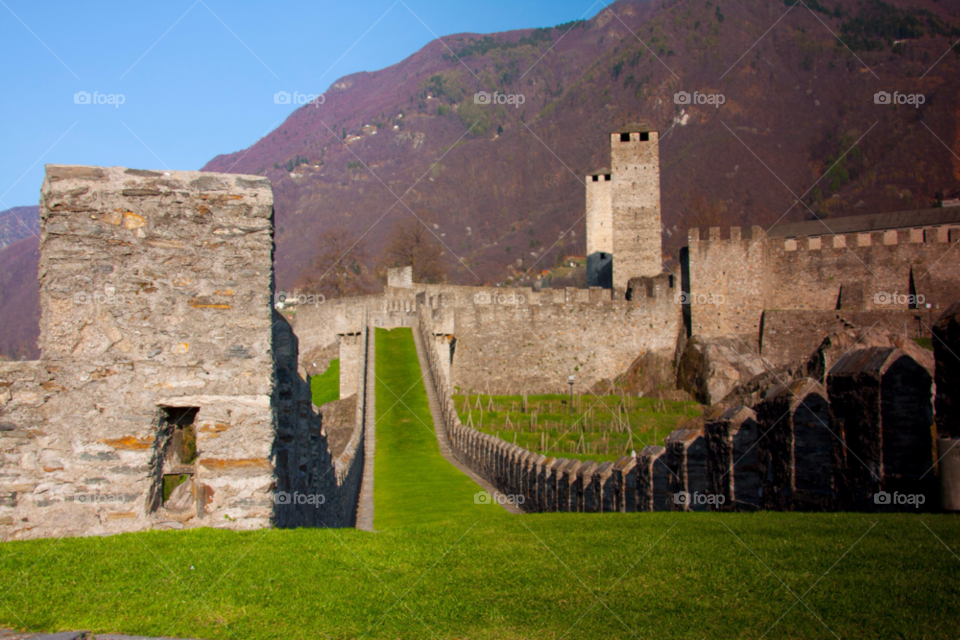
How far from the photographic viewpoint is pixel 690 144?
12925 centimetres

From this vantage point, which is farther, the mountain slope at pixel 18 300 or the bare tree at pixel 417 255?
the bare tree at pixel 417 255

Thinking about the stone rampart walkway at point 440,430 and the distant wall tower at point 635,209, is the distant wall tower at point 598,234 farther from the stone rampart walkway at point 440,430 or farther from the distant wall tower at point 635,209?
the stone rampart walkway at point 440,430

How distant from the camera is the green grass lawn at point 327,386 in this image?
44000 millimetres

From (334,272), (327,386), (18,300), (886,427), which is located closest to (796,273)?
(327,386)

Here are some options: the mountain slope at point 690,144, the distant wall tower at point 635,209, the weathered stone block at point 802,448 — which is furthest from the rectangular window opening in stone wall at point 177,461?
the mountain slope at point 690,144

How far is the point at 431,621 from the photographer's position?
17.3ft

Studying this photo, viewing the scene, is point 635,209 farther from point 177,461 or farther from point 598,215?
point 177,461

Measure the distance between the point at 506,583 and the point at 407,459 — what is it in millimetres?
22208

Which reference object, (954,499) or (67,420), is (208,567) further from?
(954,499)

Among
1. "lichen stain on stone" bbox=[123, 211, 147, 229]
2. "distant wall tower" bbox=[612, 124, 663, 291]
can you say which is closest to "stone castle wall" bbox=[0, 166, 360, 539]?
"lichen stain on stone" bbox=[123, 211, 147, 229]

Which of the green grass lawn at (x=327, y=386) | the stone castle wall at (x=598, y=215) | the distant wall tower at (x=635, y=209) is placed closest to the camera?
the green grass lawn at (x=327, y=386)

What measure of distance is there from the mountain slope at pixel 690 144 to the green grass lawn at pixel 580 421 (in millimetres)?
51328

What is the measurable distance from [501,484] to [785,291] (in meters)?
26.9

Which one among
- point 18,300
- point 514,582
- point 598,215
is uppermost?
point 598,215
